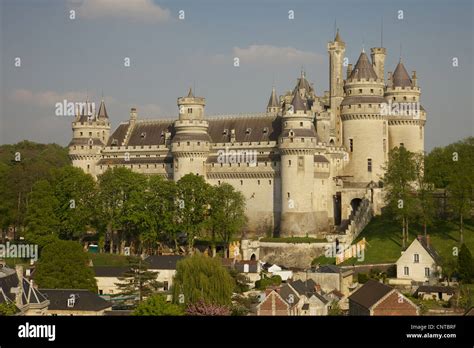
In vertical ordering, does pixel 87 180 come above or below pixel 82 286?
above

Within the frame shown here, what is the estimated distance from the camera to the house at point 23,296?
48.9 m

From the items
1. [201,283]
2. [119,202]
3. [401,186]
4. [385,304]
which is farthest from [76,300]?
[401,186]

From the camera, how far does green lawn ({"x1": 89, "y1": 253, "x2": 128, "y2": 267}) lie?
7488 centimetres

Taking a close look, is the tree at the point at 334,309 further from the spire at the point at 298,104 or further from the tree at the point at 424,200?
the spire at the point at 298,104

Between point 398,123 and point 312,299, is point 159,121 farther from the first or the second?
point 312,299

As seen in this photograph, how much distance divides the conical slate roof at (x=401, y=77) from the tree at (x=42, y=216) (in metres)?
33.2

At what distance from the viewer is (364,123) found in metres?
84.2

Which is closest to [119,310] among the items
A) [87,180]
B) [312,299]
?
[312,299]

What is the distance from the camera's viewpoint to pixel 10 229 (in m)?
95.4

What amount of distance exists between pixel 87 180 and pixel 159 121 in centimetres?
1390

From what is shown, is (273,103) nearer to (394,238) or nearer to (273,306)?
(394,238)

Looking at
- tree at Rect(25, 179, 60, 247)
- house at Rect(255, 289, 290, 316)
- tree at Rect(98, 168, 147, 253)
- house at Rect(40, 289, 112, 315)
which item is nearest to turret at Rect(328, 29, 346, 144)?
tree at Rect(98, 168, 147, 253)

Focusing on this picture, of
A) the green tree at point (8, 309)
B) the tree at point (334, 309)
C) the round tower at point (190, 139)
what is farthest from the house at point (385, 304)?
the round tower at point (190, 139)
